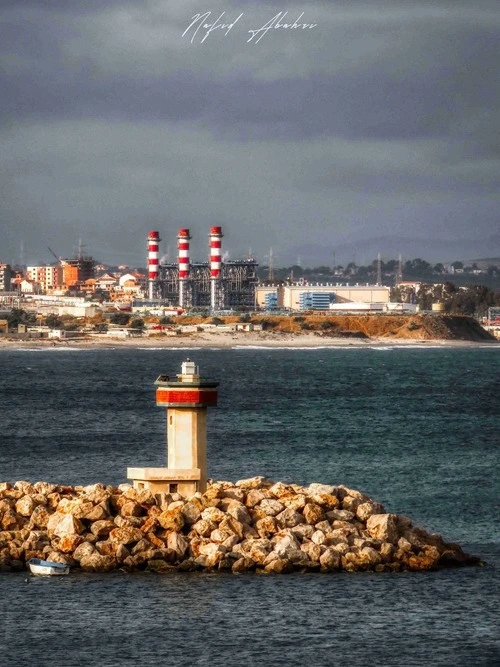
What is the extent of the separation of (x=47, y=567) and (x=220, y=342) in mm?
139150

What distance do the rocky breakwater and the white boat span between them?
0.60 ft

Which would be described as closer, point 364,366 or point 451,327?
point 364,366

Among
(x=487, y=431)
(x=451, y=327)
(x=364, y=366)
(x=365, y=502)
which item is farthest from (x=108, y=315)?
(x=365, y=502)

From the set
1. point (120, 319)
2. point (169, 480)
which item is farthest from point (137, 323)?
point (169, 480)

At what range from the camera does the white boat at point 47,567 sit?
25609 mm

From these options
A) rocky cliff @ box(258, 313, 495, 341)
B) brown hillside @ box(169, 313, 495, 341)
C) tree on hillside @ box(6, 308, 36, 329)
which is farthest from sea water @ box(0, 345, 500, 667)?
rocky cliff @ box(258, 313, 495, 341)

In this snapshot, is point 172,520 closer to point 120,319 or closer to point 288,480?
point 288,480

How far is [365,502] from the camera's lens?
27.4 meters

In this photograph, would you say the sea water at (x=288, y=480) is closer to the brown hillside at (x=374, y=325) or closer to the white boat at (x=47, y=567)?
the white boat at (x=47, y=567)

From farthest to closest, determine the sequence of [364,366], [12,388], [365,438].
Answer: [364,366] < [12,388] < [365,438]

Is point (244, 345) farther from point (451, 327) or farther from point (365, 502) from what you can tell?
point (365, 502)

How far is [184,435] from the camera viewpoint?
2834cm

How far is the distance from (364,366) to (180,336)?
41.2 meters

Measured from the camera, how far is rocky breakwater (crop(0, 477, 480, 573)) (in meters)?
25.9
